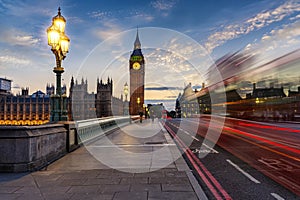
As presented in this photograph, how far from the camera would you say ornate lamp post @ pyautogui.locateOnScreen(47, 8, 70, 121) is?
1150cm

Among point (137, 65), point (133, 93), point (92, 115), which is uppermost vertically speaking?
point (137, 65)

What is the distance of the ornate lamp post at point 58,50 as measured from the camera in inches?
453

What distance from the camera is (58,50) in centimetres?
1211

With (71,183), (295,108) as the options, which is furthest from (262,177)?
(295,108)

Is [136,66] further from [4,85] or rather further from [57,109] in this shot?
[57,109]

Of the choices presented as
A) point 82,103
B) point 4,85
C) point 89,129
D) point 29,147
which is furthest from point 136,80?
point 29,147

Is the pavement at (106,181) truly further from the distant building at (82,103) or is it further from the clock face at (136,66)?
the clock face at (136,66)

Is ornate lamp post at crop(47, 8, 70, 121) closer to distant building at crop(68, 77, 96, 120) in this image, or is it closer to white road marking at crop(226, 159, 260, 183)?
white road marking at crop(226, 159, 260, 183)

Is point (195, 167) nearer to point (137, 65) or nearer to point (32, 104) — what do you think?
point (137, 65)

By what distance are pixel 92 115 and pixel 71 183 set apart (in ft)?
465

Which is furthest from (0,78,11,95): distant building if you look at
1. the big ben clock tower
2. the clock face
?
the clock face

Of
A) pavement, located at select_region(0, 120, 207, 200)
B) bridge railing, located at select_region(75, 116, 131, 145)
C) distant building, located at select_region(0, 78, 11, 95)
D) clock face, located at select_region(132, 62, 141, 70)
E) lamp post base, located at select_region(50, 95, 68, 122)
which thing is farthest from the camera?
distant building, located at select_region(0, 78, 11, 95)

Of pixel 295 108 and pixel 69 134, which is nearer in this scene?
pixel 69 134

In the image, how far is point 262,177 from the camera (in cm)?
734
